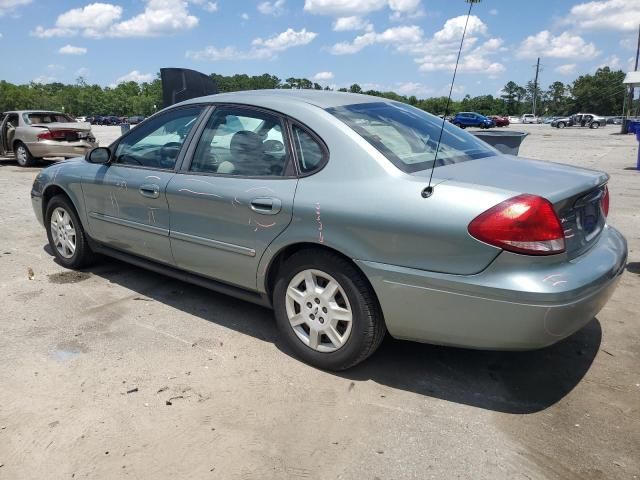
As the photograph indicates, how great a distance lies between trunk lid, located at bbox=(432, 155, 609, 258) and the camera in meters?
2.68

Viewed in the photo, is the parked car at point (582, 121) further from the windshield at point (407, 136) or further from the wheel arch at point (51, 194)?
the wheel arch at point (51, 194)

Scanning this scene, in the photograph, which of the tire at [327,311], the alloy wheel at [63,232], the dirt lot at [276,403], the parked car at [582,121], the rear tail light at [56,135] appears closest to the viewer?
the dirt lot at [276,403]

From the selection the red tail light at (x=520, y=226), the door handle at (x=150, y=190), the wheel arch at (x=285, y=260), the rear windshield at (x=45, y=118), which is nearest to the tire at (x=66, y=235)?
the door handle at (x=150, y=190)

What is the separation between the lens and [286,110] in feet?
11.2

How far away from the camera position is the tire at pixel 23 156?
13820 millimetres

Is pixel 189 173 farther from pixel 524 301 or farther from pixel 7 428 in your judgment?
pixel 524 301

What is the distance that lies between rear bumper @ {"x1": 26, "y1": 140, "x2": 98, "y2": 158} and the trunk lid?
12437 mm

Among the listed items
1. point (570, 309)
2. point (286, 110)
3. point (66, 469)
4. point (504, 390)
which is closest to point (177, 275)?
point (286, 110)

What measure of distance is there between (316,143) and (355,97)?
796 millimetres

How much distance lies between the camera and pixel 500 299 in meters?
Answer: 2.55

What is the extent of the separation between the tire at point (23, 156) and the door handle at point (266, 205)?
498 inches

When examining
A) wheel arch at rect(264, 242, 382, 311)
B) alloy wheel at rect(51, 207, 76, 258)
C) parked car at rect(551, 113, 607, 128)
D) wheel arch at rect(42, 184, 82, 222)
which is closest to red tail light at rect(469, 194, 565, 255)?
wheel arch at rect(264, 242, 382, 311)

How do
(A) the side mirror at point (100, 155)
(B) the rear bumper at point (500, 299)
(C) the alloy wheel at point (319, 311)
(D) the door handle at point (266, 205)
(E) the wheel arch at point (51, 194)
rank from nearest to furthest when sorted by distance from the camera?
(B) the rear bumper at point (500, 299), (C) the alloy wheel at point (319, 311), (D) the door handle at point (266, 205), (A) the side mirror at point (100, 155), (E) the wheel arch at point (51, 194)

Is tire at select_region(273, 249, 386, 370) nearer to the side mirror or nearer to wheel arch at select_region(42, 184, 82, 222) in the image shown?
the side mirror
